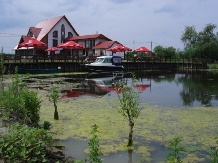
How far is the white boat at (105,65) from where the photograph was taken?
86.6 feet

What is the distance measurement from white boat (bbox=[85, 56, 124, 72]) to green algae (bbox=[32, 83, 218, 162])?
17162mm

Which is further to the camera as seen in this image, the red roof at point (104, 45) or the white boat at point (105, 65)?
the red roof at point (104, 45)

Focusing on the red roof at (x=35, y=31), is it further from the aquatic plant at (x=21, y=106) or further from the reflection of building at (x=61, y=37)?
the aquatic plant at (x=21, y=106)

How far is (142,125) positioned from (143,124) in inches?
4.3

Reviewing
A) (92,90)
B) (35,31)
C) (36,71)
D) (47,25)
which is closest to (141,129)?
(92,90)

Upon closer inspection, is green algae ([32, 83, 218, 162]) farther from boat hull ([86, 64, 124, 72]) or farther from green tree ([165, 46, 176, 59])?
green tree ([165, 46, 176, 59])

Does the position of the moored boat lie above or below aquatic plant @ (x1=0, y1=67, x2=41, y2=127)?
above

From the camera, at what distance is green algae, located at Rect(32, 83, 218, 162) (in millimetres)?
5230

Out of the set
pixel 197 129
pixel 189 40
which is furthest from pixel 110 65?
pixel 189 40

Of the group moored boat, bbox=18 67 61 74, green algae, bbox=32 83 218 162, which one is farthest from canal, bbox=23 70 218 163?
moored boat, bbox=18 67 61 74

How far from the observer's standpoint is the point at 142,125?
21.6 feet

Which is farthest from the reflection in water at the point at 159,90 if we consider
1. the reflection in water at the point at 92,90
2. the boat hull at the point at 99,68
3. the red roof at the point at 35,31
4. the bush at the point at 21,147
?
the red roof at the point at 35,31

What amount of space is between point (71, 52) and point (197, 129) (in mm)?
33227

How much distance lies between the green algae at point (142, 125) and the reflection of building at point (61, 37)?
92.1 feet
